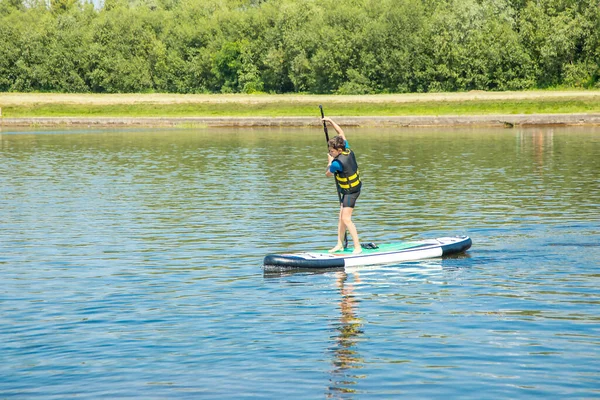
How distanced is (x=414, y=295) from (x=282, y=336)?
3686mm

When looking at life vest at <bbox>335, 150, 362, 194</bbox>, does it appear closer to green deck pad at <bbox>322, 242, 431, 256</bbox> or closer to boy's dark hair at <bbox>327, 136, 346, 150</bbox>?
boy's dark hair at <bbox>327, 136, 346, 150</bbox>

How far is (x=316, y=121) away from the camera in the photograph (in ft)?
268

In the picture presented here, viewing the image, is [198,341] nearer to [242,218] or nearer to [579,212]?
[242,218]

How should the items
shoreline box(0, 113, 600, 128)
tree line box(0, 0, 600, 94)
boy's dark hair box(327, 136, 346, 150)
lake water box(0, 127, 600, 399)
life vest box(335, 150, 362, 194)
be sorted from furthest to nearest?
1. tree line box(0, 0, 600, 94)
2. shoreline box(0, 113, 600, 128)
3. life vest box(335, 150, 362, 194)
4. boy's dark hair box(327, 136, 346, 150)
5. lake water box(0, 127, 600, 399)

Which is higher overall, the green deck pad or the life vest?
the life vest

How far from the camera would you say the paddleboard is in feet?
63.9

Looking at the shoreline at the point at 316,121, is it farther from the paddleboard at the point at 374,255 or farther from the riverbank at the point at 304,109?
the paddleboard at the point at 374,255

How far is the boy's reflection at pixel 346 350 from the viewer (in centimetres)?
1231

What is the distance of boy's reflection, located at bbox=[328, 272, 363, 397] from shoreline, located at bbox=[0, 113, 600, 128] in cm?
5894

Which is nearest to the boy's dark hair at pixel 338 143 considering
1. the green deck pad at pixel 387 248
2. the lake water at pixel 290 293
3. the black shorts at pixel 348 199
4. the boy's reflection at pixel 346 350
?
the black shorts at pixel 348 199

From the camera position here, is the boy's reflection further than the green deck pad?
No

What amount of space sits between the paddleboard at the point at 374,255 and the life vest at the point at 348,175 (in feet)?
4.61

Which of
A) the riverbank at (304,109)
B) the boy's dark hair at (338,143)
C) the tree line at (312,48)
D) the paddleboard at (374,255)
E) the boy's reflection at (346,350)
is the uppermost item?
the tree line at (312,48)

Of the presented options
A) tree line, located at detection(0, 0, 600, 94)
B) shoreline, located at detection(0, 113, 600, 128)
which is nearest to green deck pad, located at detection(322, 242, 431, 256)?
shoreline, located at detection(0, 113, 600, 128)
